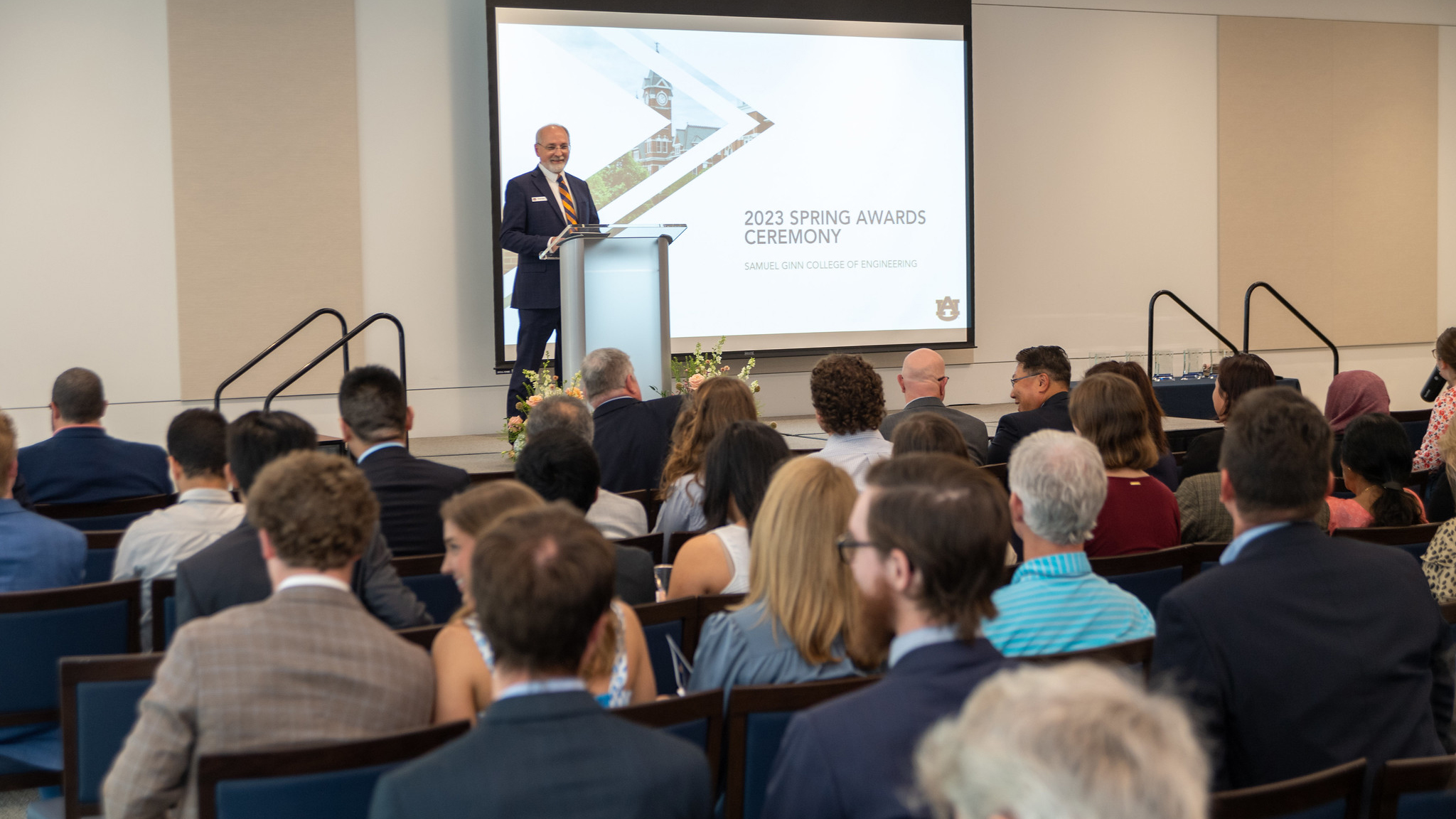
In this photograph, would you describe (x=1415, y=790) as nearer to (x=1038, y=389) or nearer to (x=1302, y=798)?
(x=1302, y=798)

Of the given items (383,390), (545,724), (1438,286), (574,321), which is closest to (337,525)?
(545,724)

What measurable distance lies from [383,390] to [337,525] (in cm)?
167

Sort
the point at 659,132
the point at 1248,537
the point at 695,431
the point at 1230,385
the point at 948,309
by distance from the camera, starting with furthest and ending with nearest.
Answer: the point at 948,309 < the point at 659,132 < the point at 1230,385 < the point at 695,431 < the point at 1248,537

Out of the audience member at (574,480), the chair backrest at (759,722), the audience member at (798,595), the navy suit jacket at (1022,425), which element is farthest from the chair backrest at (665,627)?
the navy suit jacket at (1022,425)

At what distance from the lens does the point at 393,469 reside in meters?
3.40

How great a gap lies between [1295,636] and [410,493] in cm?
244

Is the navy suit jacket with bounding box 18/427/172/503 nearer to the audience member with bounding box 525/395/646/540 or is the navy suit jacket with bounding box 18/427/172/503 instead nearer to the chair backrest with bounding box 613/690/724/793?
the audience member with bounding box 525/395/646/540

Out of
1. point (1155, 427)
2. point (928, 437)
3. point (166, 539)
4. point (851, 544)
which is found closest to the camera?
point (851, 544)

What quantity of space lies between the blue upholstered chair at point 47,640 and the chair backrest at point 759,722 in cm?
158

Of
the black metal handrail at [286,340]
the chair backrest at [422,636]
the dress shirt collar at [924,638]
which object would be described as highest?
the black metal handrail at [286,340]

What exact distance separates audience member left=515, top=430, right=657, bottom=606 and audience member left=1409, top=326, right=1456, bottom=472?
147 inches

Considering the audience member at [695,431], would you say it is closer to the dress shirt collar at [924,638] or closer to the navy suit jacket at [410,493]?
the navy suit jacket at [410,493]

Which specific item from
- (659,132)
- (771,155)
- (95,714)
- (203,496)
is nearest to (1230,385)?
→ (203,496)

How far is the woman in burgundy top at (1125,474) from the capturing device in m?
3.31
